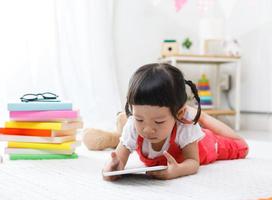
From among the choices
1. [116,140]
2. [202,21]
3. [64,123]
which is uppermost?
[202,21]

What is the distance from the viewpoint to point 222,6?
3057 mm

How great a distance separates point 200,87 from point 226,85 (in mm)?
226

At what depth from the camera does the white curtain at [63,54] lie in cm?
220

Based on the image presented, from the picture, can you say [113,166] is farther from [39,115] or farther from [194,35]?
[194,35]

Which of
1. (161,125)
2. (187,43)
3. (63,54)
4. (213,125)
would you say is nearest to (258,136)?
(187,43)

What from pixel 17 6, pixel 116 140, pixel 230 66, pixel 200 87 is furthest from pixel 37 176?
pixel 230 66

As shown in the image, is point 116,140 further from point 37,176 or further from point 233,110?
point 233,110

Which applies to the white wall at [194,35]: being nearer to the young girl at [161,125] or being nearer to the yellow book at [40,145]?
the yellow book at [40,145]

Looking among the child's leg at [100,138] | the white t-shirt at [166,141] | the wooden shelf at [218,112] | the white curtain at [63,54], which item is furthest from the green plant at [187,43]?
the white t-shirt at [166,141]

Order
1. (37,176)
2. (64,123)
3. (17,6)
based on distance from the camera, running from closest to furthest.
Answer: (37,176), (64,123), (17,6)

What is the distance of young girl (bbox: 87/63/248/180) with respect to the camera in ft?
3.31

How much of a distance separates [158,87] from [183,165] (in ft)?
0.81

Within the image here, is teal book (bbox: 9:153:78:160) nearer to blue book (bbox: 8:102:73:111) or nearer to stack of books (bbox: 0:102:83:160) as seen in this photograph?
stack of books (bbox: 0:102:83:160)

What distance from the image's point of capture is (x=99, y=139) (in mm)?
1667
